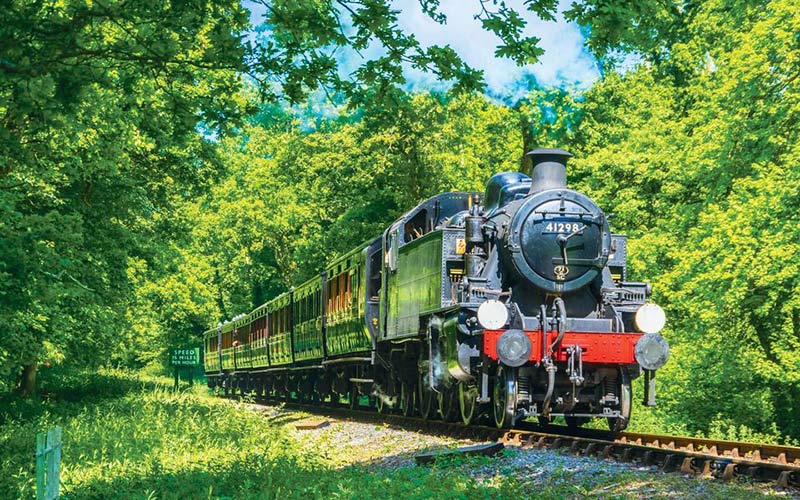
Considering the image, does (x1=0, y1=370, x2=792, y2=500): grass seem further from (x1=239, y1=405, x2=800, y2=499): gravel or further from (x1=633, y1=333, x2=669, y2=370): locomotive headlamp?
(x1=633, y1=333, x2=669, y2=370): locomotive headlamp

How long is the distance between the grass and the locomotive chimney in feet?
12.8

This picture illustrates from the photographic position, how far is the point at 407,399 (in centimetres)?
1717

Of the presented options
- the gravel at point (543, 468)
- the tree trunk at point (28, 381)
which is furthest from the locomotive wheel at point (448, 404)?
the tree trunk at point (28, 381)

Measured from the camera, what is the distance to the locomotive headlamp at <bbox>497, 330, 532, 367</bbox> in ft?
38.1

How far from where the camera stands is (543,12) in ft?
26.2

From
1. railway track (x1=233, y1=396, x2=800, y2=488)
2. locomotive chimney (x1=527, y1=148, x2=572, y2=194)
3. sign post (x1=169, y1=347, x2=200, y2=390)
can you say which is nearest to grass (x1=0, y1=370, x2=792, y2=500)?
railway track (x1=233, y1=396, x2=800, y2=488)

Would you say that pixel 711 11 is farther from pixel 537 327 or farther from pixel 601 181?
pixel 537 327

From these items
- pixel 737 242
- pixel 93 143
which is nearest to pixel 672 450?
pixel 737 242

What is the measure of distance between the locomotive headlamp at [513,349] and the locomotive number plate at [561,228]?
1566mm

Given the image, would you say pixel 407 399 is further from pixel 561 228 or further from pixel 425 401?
pixel 561 228

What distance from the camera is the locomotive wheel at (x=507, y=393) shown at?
12039 millimetres

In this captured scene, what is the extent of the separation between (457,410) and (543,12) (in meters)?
8.02

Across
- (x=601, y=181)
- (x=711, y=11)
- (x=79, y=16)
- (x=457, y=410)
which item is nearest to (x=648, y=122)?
(x=601, y=181)

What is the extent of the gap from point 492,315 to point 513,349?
1.59ft
